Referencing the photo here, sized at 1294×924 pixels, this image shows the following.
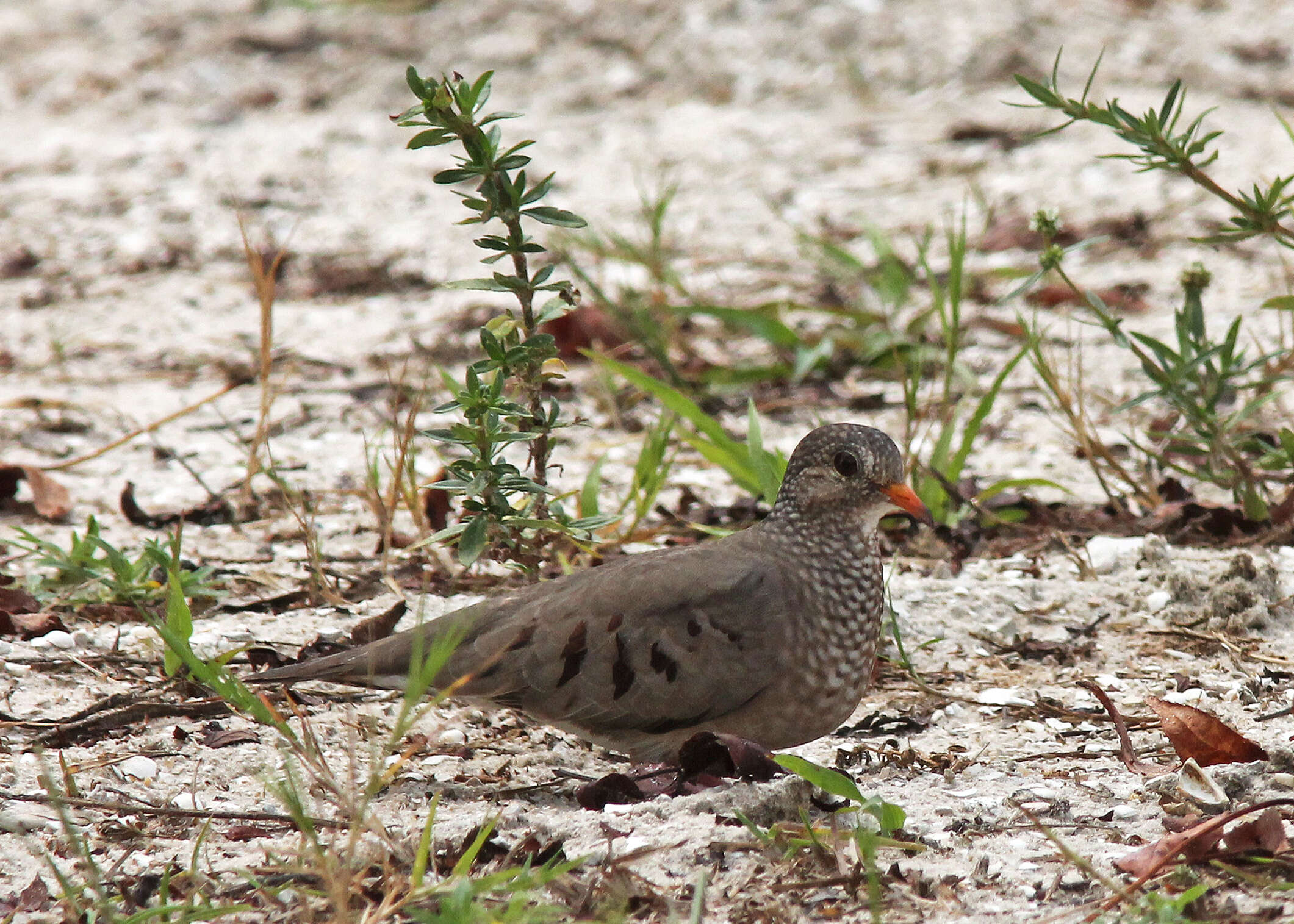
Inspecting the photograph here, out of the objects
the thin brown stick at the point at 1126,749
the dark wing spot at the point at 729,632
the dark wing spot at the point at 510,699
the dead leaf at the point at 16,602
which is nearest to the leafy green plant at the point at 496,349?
the dark wing spot at the point at 510,699

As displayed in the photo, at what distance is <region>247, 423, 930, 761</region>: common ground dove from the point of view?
3.40 m

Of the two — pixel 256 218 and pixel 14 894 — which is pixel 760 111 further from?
pixel 14 894

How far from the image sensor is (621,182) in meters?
8.16

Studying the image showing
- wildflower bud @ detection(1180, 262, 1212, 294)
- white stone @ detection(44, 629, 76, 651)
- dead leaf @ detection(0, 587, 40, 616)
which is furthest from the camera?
wildflower bud @ detection(1180, 262, 1212, 294)

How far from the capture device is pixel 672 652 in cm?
342

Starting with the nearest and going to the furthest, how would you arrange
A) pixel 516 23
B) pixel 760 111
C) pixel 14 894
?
pixel 14 894 < pixel 760 111 < pixel 516 23

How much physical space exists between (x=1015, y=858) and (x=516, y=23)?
25.6 ft

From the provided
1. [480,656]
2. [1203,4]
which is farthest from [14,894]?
[1203,4]

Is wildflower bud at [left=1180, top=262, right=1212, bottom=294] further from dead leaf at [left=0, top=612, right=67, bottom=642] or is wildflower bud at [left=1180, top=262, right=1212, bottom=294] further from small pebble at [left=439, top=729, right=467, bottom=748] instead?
dead leaf at [left=0, top=612, right=67, bottom=642]

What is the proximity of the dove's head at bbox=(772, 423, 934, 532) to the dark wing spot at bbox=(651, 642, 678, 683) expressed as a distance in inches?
19.9

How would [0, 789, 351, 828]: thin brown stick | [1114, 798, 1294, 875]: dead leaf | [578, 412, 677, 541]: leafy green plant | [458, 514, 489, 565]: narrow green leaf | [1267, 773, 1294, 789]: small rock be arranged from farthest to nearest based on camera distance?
[578, 412, 677, 541]: leafy green plant → [458, 514, 489, 565]: narrow green leaf → [1267, 773, 1294, 789]: small rock → [0, 789, 351, 828]: thin brown stick → [1114, 798, 1294, 875]: dead leaf

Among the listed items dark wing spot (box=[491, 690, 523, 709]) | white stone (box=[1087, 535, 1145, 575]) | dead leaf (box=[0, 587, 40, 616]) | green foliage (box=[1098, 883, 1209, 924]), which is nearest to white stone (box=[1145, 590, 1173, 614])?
white stone (box=[1087, 535, 1145, 575])

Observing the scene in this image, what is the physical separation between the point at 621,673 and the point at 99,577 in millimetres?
1514

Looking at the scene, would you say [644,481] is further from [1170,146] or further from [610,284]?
[610,284]
